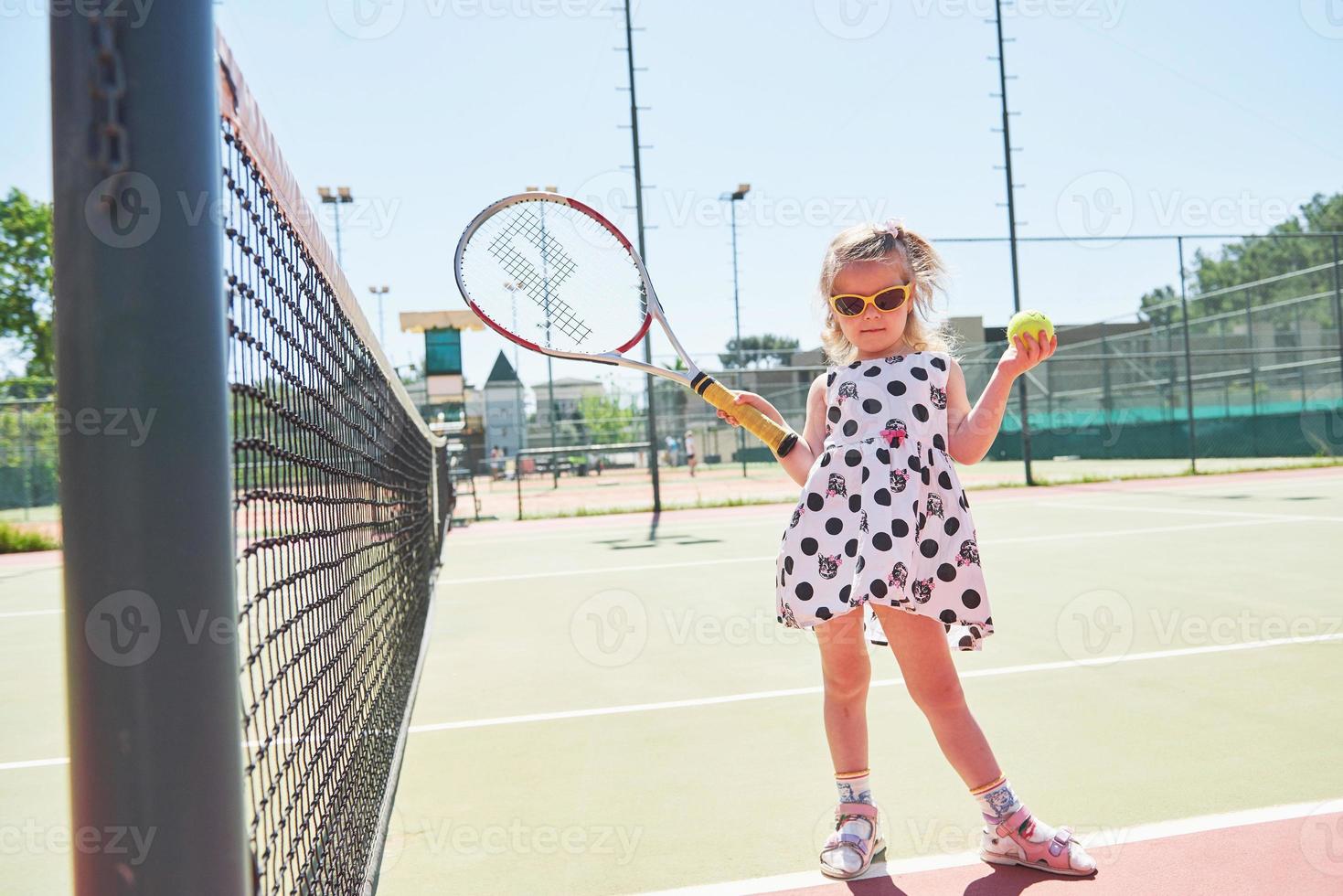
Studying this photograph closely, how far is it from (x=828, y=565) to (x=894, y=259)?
673mm

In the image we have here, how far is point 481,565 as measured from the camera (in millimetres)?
7938

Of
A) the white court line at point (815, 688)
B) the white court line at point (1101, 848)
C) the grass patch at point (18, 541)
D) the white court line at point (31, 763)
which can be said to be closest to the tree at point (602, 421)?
the grass patch at point (18, 541)

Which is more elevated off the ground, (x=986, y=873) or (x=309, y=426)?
(x=309, y=426)

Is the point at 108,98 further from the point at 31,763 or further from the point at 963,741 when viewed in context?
the point at 31,763

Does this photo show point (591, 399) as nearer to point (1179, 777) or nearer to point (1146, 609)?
point (1146, 609)

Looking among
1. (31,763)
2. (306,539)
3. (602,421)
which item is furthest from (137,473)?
(602,421)

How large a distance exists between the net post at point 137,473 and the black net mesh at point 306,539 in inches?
2.3

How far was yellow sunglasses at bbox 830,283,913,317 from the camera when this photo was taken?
2096 millimetres

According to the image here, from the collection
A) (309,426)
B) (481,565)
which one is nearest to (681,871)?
(309,426)

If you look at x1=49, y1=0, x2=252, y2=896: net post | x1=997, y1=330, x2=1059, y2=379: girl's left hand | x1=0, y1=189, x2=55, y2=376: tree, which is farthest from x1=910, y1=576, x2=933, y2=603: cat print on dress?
x1=0, y1=189, x2=55, y2=376: tree

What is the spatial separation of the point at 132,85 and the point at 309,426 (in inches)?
50.1

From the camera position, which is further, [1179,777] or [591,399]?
[591,399]

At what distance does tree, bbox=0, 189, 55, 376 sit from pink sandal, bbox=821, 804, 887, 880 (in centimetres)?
2616

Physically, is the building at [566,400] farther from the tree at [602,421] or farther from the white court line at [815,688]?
the white court line at [815,688]
